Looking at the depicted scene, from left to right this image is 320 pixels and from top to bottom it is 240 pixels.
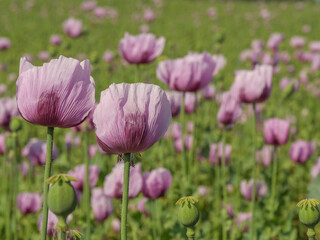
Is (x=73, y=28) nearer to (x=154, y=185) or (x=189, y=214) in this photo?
(x=154, y=185)

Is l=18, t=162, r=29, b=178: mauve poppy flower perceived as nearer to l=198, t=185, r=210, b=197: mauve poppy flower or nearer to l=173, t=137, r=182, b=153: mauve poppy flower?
l=173, t=137, r=182, b=153: mauve poppy flower

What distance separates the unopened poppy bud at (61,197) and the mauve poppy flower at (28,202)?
142 centimetres

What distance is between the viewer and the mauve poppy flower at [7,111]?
6.77 ft

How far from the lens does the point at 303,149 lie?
2373 mm

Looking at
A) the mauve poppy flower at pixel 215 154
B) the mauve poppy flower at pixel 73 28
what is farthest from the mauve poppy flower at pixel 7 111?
the mauve poppy flower at pixel 73 28

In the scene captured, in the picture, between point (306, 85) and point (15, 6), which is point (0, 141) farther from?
point (15, 6)

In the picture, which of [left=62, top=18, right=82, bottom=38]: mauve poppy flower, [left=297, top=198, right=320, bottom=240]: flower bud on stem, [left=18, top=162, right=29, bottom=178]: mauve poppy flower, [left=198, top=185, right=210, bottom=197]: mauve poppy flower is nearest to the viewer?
[left=297, top=198, right=320, bottom=240]: flower bud on stem

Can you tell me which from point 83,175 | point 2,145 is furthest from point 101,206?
point 2,145

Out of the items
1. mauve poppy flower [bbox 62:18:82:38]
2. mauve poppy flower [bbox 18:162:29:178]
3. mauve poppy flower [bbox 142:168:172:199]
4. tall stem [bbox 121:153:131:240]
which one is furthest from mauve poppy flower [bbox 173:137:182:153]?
tall stem [bbox 121:153:131:240]

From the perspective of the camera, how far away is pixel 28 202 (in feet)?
6.73

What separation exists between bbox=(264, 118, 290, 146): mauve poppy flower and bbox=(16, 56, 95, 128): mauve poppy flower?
143 centimetres

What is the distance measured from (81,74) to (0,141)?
5.72 ft

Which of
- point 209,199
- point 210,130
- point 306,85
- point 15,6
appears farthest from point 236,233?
point 15,6

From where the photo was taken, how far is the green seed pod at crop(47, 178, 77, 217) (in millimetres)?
709
